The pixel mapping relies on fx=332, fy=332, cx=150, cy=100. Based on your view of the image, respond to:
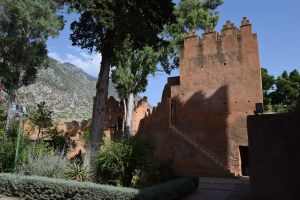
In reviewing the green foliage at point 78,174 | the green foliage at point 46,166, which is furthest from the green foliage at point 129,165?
the green foliage at point 46,166

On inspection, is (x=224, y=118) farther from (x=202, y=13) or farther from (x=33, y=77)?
(x=33, y=77)

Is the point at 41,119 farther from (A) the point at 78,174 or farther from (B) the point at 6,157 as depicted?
(A) the point at 78,174

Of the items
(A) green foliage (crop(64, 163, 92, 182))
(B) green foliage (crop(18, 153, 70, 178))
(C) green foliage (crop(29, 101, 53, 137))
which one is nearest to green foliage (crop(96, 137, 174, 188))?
(A) green foliage (crop(64, 163, 92, 182))

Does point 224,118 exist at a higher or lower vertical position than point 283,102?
lower

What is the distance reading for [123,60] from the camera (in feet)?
90.7

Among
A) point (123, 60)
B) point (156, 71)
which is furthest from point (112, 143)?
point (156, 71)

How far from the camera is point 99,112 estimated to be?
15336 millimetres

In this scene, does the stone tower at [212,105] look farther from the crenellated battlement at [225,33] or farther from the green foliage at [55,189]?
the green foliage at [55,189]

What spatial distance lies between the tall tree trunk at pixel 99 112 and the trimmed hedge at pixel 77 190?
3154 millimetres

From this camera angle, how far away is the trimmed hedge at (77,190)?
32.3 ft

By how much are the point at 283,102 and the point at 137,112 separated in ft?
53.9

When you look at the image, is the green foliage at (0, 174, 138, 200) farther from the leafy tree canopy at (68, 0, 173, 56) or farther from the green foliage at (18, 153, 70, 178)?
the leafy tree canopy at (68, 0, 173, 56)

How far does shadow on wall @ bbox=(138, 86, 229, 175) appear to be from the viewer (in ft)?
65.6

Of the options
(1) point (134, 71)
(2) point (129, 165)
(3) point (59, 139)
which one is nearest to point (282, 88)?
(1) point (134, 71)
